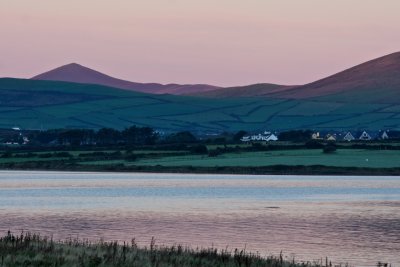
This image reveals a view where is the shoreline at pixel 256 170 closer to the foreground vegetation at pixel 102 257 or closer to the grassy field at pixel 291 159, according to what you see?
the grassy field at pixel 291 159

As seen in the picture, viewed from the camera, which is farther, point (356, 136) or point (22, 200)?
point (356, 136)

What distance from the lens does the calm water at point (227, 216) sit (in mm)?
37438


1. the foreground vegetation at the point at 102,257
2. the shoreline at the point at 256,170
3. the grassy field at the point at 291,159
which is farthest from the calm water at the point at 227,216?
the grassy field at the point at 291,159

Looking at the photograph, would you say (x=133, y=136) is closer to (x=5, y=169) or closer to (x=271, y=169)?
(x=5, y=169)

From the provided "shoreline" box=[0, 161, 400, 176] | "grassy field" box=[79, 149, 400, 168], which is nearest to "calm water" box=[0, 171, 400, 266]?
"shoreline" box=[0, 161, 400, 176]

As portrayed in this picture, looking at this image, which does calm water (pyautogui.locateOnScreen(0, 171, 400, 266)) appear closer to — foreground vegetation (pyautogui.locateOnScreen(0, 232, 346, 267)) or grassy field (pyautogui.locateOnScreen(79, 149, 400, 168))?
foreground vegetation (pyautogui.locateOnScreen(0, 232, 346, 267))

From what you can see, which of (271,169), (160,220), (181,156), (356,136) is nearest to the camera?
(160,220)

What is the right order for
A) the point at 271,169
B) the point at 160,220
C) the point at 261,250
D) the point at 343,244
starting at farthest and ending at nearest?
the point at 271,169 → the point at 160,220 → the point at 343,244 → the point at 261,250

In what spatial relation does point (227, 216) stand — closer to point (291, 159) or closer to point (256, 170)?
point (256, 170)

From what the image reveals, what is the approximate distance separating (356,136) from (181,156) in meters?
80.6

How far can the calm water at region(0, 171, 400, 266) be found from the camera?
37.4 m

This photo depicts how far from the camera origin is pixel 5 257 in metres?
24.1

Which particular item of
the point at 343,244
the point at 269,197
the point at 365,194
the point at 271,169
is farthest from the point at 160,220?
the point at 271,169

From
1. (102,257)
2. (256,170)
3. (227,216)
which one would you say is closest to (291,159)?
(256,170)
